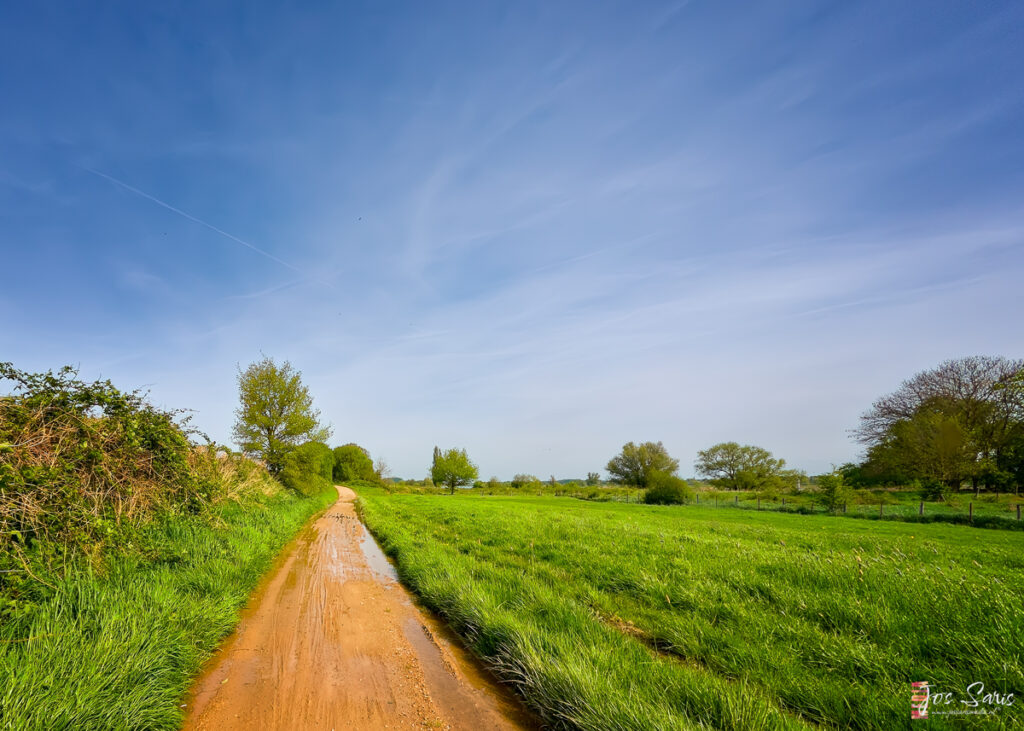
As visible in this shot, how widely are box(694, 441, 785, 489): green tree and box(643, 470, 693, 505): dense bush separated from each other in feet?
92.3

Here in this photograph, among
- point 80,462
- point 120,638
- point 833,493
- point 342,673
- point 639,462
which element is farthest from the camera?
point 639,462

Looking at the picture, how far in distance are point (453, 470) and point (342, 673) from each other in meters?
64.5

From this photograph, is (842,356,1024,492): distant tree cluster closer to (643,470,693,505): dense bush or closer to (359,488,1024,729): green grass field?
(643,470,693,505): dense bush

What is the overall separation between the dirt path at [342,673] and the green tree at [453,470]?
6148 centimetres

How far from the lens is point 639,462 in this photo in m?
75.7

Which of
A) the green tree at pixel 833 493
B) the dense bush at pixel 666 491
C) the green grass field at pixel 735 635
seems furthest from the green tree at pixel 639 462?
the green grass field at pixel 735 635

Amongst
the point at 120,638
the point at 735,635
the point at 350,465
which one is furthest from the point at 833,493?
the point at 350,465

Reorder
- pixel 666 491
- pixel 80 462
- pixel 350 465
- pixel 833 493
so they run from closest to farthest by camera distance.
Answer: pixel 80 462 → pixel 833 493 → pixel 666 491 → pixel 350 465

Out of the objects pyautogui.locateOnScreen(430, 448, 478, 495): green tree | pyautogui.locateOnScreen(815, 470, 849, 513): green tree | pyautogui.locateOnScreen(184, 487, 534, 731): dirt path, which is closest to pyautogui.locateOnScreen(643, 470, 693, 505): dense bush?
pyautogui.locateOnScreen(815, 470, 849, 513): green tree

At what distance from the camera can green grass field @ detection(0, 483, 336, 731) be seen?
2.84 meters

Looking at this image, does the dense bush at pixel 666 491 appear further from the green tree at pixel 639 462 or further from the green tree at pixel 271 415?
the green tree at pixel 271 415

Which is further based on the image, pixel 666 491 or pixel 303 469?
pixel 666 491

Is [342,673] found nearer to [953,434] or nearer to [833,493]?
[833,493]

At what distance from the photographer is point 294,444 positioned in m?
27.9
